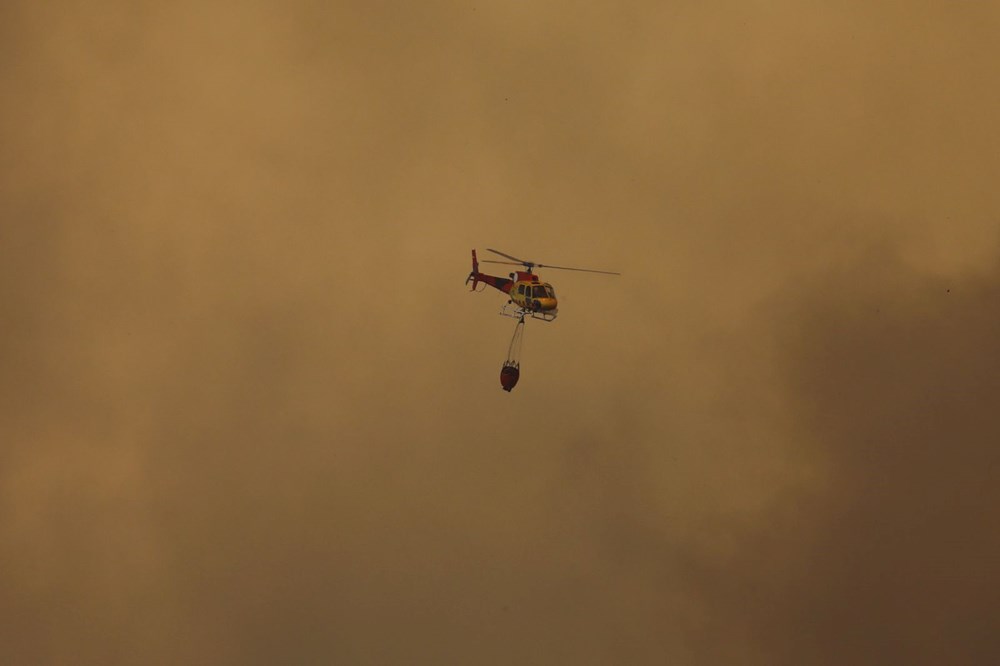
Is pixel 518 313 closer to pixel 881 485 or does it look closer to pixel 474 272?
pixel 474 272

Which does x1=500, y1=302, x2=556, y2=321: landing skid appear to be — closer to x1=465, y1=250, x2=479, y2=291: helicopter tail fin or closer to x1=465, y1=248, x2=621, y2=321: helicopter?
x1=465, y1=248, x2=621, y2=321: helicopter

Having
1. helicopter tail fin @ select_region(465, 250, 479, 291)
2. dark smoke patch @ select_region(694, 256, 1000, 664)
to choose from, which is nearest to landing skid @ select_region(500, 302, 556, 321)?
helicopter tail fin @ select_region(465, 250, 479, 291)

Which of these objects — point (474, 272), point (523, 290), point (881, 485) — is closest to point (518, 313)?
point (523, 290)

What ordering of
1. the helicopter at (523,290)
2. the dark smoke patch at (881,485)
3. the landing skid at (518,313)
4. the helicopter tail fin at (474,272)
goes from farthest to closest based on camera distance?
the dark smoke patch at (881,485), the helicopter tail fin at (474,272), the landing skid at (518,313), the helicopter at (523,290)

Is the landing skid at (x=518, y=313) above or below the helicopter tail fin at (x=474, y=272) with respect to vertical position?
below

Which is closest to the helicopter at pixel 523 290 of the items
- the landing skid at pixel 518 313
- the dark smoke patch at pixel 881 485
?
the landing skid at pixel 518 313

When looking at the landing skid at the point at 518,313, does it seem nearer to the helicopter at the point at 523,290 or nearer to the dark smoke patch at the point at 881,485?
the helicopter at the point at 523,290

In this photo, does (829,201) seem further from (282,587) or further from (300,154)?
(282,587)

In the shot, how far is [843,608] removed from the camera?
26.9m

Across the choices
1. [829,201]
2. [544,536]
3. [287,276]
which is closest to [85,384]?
[287,276]

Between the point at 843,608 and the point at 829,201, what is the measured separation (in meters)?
8.62

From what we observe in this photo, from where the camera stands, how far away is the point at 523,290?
24656mm

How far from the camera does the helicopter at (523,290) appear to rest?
24.3 metres

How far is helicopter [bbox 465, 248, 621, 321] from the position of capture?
24312 mm
